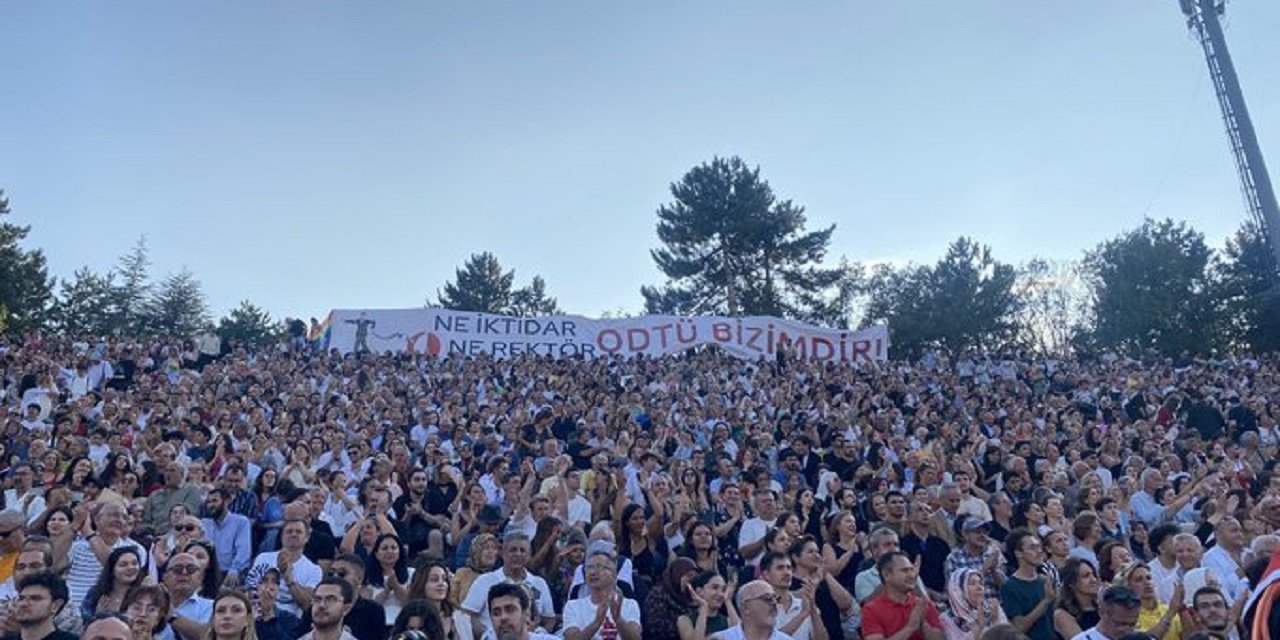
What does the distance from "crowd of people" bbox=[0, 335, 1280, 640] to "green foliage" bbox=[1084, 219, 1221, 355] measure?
21583 millimetres

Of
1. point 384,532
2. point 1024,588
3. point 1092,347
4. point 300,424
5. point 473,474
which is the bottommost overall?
point 1024,588

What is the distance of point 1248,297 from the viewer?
35406 mm

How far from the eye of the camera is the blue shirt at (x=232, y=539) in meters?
7.08

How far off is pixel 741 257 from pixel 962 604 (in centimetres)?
3894

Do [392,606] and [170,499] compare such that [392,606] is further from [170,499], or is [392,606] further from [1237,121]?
[1237,121]

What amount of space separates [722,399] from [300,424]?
310 inches

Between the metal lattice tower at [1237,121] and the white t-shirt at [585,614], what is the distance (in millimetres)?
24497

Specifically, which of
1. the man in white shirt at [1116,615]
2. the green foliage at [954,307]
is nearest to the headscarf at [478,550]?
the man in white shirt at [1116,615]

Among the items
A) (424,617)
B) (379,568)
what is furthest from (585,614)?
(379,568)

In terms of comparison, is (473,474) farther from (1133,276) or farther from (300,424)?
(1133,276)

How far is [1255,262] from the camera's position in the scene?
120 feet

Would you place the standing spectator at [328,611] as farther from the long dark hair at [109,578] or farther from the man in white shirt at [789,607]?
the man in white shirt at [789,607]

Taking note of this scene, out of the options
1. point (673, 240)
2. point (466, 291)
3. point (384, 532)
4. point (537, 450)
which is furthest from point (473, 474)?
point (466, 291)

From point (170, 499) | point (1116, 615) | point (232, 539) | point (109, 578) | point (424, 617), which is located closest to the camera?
point (1116, 615)
